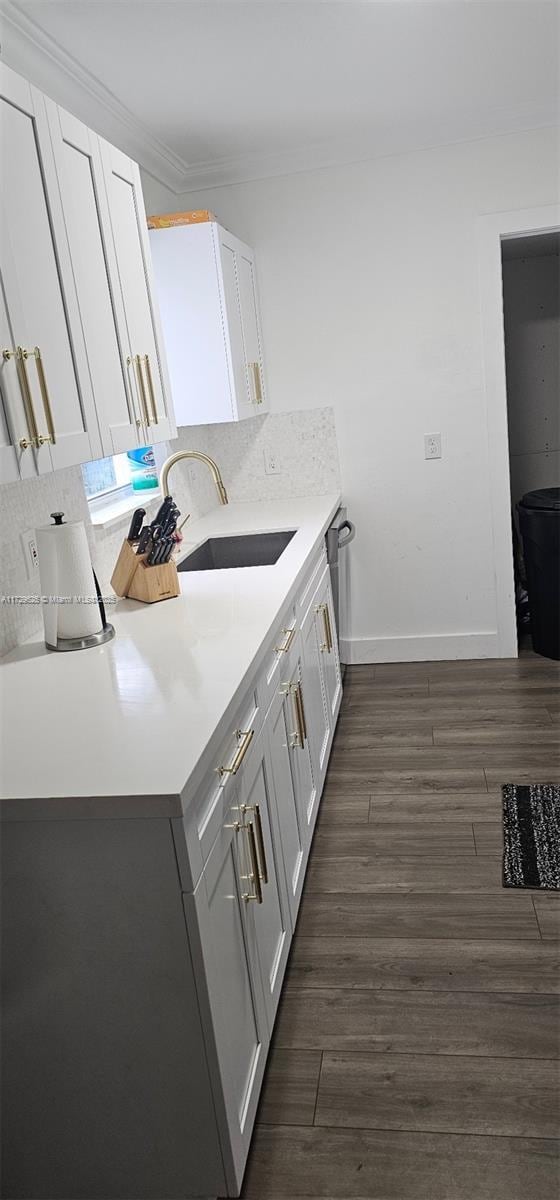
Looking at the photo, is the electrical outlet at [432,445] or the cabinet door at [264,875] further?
the electrical outlet at [432,445]

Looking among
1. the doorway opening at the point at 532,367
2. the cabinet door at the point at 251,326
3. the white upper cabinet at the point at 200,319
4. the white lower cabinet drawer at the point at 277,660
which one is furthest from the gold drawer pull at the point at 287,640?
the doorway opening at the point at 532,367

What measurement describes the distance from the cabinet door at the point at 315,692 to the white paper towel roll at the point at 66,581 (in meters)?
0.86

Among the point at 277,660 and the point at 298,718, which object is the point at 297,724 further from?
the point at 277,660

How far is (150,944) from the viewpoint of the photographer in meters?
1.34

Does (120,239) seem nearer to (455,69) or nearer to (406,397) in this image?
(455,69)

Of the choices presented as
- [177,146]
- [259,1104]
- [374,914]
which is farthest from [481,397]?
[259,1104]

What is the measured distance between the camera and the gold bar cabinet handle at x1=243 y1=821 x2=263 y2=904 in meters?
1.70

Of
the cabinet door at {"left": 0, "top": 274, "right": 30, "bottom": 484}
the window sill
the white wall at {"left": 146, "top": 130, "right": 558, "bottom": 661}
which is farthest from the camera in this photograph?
the white wall at {"left": 146, "top": 130, "right": 558, "bottom": 661}

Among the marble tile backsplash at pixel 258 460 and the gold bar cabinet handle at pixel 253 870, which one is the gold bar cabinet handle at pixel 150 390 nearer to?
the marble tile backsplash at pixel 258 460

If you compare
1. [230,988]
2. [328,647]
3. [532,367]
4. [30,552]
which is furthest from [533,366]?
[230,988]

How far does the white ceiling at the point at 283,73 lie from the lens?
229 centimetres

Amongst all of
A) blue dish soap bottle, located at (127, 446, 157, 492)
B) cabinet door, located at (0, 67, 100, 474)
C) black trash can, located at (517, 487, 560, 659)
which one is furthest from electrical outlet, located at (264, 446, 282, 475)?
cabinet door, located at (0, 67, 100, 474)

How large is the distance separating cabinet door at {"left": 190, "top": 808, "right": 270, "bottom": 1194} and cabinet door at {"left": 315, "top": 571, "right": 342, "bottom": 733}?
5.20ft

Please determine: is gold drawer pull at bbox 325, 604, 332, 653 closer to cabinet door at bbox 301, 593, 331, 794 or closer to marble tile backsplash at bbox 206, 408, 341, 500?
cabinet door at bbox 301, 593, 331, 794
